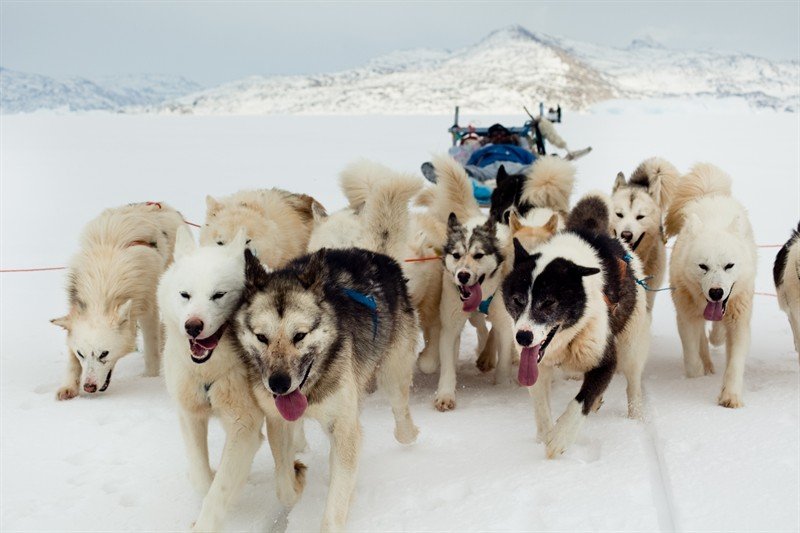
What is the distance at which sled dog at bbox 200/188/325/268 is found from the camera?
4.07 meters

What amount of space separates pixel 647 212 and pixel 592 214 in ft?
2.96

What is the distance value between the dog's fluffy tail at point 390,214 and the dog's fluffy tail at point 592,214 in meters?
0.92

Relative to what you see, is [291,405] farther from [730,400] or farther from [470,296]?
[730,400]

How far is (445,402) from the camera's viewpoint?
3.94m

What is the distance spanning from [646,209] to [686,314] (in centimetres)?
105

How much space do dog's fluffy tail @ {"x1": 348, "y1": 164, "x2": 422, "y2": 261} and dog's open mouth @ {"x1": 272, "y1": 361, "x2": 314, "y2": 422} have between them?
4.86ft

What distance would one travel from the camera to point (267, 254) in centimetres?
411

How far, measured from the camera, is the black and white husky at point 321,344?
2.45 m

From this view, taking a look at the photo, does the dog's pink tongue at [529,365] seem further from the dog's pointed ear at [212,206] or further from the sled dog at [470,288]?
the dog's pointed ear at [212,206]

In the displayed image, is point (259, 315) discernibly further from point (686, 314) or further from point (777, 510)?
point (686, 314)

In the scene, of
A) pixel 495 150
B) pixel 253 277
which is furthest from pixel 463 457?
pixel 495 150

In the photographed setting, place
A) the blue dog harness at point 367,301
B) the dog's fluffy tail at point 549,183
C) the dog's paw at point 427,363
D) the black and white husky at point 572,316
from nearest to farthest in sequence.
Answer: the blue dog harness at point 367,301
the black and white husky at point 572,316
the dog's paw at point 427,363
the dog's fluffy tail at point 549,183

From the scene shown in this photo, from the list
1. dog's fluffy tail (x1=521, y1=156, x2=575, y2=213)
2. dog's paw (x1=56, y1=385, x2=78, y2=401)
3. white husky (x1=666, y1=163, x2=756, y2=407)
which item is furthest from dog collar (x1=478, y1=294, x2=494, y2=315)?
dog's paw (x1=56, y1=385, x2=78, y2=401)

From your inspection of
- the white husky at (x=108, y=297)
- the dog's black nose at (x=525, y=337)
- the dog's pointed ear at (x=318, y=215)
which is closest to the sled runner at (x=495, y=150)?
the dog's pointed ear at (x=318, y=215)
